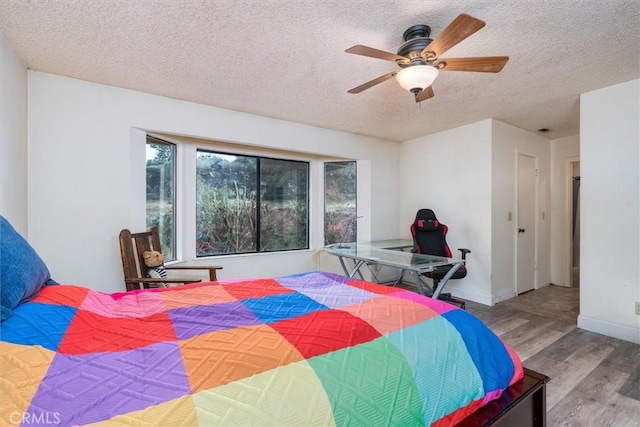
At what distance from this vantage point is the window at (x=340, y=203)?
445 cm

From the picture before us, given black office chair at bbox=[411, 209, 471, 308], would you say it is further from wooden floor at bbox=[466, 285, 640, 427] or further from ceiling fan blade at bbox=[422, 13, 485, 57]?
ceiling fan blade at bbox=[422, 13, 485, 57]

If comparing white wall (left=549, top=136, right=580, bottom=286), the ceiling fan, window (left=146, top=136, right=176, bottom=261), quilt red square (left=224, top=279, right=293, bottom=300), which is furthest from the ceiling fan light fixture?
white wall (left=549, top=136, right=580, bottom=286)

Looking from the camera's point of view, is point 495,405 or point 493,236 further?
point 493,236

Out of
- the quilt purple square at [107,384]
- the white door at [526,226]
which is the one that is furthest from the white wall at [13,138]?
the white door at [526,226]

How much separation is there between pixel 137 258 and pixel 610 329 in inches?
170

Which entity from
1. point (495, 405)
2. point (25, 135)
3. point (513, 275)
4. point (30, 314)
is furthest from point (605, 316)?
point (25, 135)

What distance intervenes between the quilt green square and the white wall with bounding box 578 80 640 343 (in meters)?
3.03

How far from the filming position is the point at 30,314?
38.3 inches

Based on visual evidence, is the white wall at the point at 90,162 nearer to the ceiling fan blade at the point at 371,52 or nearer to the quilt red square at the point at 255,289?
the quilt red square at the point at 255,289

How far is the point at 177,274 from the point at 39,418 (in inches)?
112

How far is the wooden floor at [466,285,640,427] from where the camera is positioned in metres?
1.72

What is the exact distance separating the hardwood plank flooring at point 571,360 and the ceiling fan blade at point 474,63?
204 cm

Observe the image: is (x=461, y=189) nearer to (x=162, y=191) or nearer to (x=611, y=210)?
(x=611, y=210)

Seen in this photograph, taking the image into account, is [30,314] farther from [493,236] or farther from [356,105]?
[493,236]
